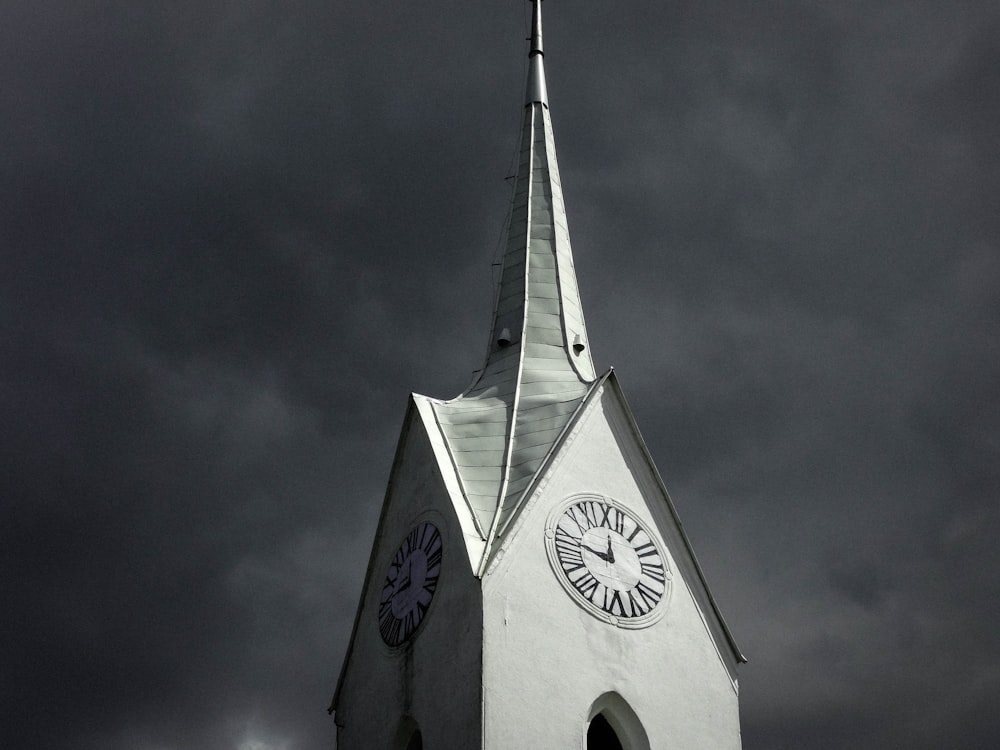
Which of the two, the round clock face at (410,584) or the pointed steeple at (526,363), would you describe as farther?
the pointed steeple at (526,363)

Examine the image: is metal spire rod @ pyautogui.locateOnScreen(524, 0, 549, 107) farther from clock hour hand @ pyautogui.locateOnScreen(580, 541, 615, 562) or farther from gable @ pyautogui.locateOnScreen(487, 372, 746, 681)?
clock hour hand @ pyautogui.locateOnScreen(580, 541, 615, 562)

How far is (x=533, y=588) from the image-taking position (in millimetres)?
29375

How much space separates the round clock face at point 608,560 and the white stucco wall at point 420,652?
1.81 m

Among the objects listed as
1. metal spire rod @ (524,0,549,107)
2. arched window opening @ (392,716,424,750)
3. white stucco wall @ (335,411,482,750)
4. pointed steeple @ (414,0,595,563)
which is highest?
metal spire rod @ (524,0,549,107)

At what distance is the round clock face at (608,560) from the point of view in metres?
29.9

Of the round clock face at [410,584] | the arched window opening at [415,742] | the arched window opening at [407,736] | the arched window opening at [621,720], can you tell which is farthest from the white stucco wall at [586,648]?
the arched window opening at [415,742]

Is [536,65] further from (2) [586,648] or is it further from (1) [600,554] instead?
(2) [586,648]

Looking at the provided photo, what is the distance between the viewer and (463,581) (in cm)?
2933

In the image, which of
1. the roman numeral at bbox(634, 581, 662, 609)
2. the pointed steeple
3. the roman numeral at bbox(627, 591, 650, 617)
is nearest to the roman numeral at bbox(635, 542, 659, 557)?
A: the roman numeral at bbox(634, 581, 662, 609)

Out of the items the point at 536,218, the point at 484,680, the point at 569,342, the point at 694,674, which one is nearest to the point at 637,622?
the point at 694,674

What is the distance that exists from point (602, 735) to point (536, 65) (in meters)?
16.2

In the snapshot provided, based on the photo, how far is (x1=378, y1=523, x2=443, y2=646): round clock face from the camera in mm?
30516

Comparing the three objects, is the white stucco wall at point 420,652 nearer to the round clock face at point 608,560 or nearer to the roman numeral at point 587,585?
the round clock face at point 608,560

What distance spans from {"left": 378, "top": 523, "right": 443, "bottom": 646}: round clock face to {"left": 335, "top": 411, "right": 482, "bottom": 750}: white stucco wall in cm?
20
